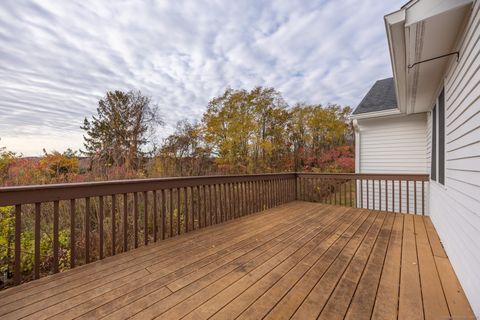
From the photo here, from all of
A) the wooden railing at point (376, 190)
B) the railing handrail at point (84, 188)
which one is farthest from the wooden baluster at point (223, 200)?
the wooden railing at point (376, 190)

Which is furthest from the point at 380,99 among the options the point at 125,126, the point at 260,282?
the point at 125,126

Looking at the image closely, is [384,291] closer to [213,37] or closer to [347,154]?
[213,37]

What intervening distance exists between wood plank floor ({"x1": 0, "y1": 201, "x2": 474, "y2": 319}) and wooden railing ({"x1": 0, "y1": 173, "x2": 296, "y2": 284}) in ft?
1.07

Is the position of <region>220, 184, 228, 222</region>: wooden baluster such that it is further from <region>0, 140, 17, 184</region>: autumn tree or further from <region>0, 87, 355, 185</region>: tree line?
<region>0, 140, 17, 184</region>: autumn tree

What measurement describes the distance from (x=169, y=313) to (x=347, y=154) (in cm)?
1095

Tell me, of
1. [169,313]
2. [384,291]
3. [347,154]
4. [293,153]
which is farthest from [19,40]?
[347,154]

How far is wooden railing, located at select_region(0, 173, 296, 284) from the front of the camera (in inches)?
73.6

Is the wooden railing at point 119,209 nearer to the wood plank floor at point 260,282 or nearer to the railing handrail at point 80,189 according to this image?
the railing handrail at point 80,189

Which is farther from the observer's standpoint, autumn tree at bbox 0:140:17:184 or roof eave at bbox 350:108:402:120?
roof eave at bbox 350:108:402:120

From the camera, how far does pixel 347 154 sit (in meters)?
10.5

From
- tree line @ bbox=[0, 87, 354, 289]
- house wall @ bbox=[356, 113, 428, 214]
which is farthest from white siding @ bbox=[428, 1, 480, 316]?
tree line @ bbox=[0, 87, 354, 289]

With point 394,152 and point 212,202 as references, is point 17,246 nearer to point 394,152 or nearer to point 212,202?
point 212,202

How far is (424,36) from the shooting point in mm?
1917

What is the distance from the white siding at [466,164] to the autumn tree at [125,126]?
5.16m
